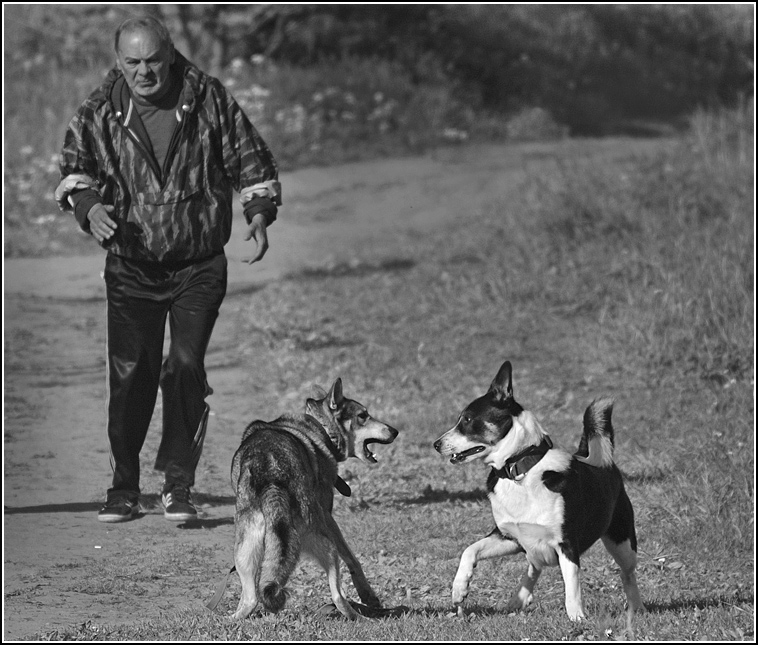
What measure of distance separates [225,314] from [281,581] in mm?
7148

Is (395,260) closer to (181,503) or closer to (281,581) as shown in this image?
(181,503)

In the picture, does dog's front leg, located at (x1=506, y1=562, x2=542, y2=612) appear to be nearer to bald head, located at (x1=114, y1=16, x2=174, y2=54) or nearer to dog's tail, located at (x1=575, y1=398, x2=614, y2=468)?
dog's tail, located at (x1=575, y1=398, x2=614, y2=468)

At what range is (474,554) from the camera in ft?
17.4

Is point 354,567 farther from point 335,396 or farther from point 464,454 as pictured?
point 335,396

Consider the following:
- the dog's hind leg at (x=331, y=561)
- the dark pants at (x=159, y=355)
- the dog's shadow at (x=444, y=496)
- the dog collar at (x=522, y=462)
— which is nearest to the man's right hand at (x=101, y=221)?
the dark pants at (x=159, y=355)

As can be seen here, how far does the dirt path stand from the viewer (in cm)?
596

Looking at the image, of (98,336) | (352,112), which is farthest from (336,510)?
(352,112)

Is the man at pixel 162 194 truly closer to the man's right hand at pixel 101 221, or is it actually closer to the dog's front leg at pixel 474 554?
the man's right hand at pixel 101 221

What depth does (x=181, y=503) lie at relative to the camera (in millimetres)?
6617

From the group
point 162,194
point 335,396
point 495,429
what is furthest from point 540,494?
point 162,194

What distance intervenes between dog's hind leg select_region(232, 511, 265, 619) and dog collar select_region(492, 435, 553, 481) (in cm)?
99

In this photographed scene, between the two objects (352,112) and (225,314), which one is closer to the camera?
(225,314)

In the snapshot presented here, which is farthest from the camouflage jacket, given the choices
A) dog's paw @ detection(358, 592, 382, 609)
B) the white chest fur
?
the white chest fur

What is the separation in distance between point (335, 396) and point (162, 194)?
1.26m
